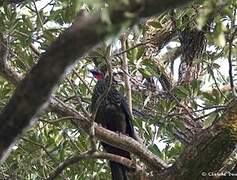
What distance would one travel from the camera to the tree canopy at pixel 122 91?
1.00 m

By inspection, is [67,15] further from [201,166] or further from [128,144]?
[201,166]

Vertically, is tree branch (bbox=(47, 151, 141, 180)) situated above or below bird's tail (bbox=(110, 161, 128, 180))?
below

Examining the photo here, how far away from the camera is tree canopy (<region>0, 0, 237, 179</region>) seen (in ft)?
3.27

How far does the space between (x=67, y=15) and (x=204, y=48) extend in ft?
4.47

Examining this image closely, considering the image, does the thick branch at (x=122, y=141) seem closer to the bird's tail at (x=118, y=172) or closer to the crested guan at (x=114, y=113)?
the bird's tail at (x=118, y=172)

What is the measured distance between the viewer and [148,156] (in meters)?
2.64

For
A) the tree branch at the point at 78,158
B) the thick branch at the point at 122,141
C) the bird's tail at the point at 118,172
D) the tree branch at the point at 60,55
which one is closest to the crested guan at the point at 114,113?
the bird's tail at the point at 118,172

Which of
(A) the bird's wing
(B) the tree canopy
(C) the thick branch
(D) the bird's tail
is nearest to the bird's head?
(B) the tree canopy

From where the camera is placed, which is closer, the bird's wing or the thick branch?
the thick branch

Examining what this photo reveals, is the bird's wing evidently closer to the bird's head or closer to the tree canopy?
the tree canopy

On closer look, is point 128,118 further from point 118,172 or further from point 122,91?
point 118,172

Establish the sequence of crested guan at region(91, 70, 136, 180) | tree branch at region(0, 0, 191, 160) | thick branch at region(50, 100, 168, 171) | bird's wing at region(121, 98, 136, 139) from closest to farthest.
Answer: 1. tree branch at region(0, 0, 191, 160)
2. thick branch at region(50, 100, 168, 171)
3. bird's wing at region(121, 98, 136, 139)
4. crested guan at region(91, 70, 136, 180)

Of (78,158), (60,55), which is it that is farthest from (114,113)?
(60,55)

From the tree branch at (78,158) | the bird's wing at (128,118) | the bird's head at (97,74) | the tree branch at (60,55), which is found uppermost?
the bird's head at (97,74)
